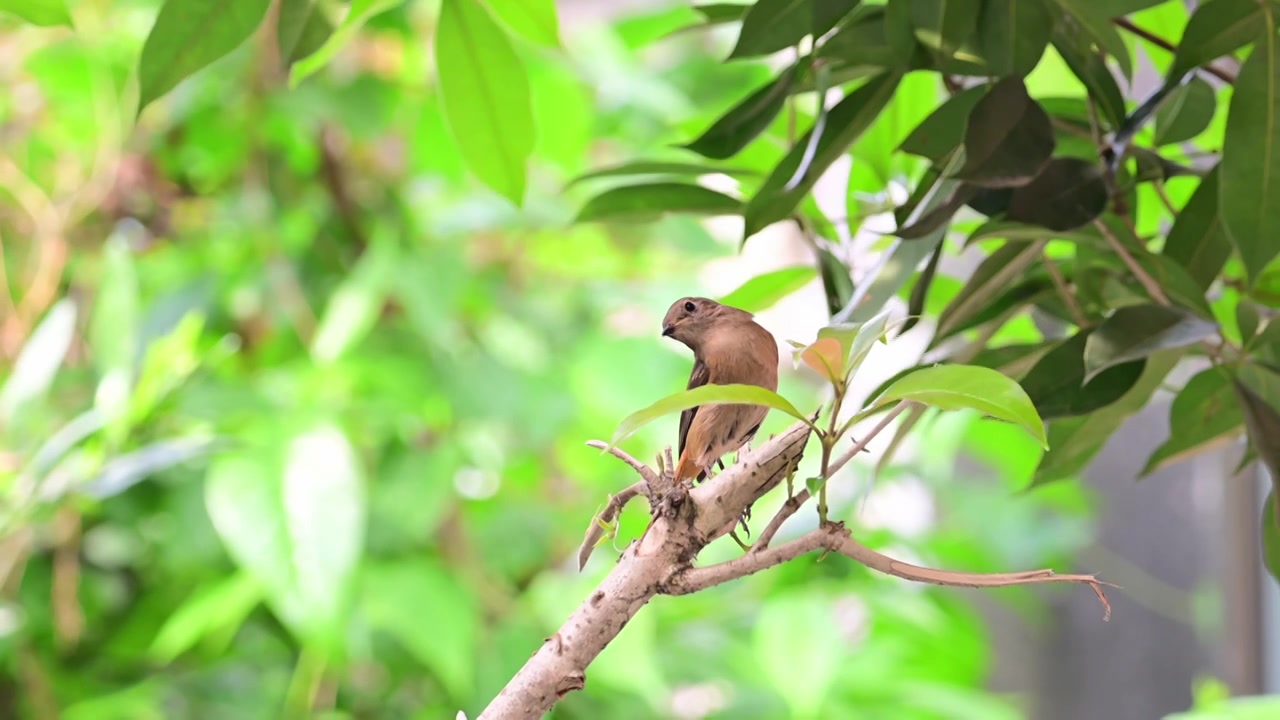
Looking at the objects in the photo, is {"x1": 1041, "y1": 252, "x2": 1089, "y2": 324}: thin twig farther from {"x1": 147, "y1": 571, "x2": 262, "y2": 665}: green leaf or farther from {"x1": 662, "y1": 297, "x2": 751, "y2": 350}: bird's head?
{"x1": 147, "y1": 571, "x2": 262, "y2": 665}: green leaf

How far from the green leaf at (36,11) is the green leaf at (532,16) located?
103mm

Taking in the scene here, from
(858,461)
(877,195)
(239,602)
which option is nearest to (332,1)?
(877,195)

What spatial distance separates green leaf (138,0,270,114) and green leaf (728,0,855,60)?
117 millimetres

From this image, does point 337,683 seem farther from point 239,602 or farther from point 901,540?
point 901,540

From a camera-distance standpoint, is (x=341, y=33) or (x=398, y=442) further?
(x=398, y=442)

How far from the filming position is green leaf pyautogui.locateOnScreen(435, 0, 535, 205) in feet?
1.04

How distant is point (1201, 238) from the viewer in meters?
A: 0.32

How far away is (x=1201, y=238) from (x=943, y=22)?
0.11 meters

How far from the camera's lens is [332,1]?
354mm

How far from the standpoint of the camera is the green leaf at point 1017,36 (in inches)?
11.1

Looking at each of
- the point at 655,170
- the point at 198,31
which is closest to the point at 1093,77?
the point at 655,170

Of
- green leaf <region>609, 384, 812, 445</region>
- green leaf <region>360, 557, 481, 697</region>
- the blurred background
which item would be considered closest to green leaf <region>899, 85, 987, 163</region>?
green leaf <region>609, 384, 812, 445</region>

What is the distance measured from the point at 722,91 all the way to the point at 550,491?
40cm

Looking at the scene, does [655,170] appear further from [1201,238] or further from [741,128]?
[1201,238]
